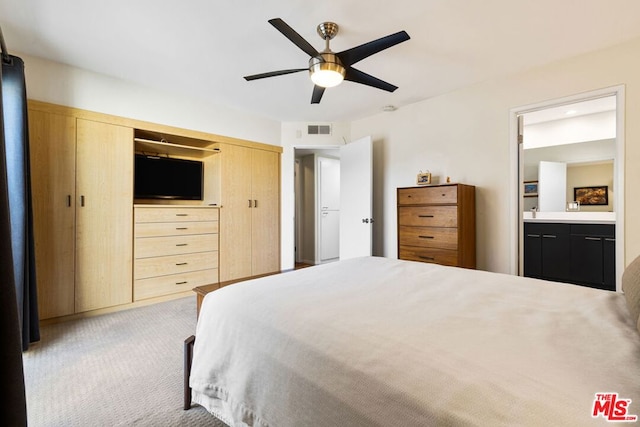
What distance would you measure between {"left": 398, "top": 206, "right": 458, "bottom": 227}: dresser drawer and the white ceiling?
53.5 inches

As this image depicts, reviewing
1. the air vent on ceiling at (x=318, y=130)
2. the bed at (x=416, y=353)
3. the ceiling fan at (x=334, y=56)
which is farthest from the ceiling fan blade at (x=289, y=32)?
the air vent on ceiling at (x=318, y=130)

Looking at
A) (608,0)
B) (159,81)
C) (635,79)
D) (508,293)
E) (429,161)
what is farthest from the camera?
(429,161)

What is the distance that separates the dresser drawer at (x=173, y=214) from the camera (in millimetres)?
3162

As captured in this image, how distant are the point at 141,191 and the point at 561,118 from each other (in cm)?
576

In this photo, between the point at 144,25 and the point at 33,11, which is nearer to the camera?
the point at 33,11

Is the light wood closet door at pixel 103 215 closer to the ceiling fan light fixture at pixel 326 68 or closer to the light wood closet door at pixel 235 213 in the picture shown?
the light wood closet door at pixel 235 213

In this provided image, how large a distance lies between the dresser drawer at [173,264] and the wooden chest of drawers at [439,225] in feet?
7.67

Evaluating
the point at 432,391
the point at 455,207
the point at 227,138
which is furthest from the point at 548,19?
the point at 227,138

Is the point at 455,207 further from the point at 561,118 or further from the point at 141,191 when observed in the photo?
the point at 141,191

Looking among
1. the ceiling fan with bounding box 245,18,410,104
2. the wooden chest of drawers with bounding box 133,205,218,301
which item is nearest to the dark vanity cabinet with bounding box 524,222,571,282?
the ceiling fan with bounding box 245,18,410,104

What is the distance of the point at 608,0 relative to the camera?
6.28 feet

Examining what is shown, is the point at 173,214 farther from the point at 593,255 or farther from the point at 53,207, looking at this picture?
the point at 593,255

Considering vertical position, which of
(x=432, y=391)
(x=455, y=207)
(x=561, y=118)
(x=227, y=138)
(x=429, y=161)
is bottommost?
(x=432, y=391)

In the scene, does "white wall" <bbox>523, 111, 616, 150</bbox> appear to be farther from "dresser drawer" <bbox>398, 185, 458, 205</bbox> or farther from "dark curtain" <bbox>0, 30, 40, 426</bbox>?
"dark curtain" <bbox>0, 30, 40, 426</bbox>
